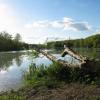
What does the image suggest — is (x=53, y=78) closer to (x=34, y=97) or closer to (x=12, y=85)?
(x=12, y=85)

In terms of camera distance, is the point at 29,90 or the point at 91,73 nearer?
the point at 29,90

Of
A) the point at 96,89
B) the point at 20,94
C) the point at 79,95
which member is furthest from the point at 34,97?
the point at 96,89

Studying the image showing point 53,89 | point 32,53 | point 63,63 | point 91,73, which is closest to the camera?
point 53,89

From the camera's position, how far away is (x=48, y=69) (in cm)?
1198

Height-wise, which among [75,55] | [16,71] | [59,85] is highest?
[75,55]

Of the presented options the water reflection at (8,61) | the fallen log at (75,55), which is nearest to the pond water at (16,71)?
the water reflection at (8,61)

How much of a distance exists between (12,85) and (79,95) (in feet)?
16.9

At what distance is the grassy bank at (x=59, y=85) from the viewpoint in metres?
7.88

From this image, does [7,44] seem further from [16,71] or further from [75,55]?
[75,55]

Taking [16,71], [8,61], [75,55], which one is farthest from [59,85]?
[8,61]

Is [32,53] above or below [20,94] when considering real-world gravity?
above

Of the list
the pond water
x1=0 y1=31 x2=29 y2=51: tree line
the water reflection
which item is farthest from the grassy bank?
x1=0 y1=31 x2=29 y2=51: tree line

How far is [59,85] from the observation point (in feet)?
32.0

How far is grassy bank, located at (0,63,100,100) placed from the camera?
7.88 metres
